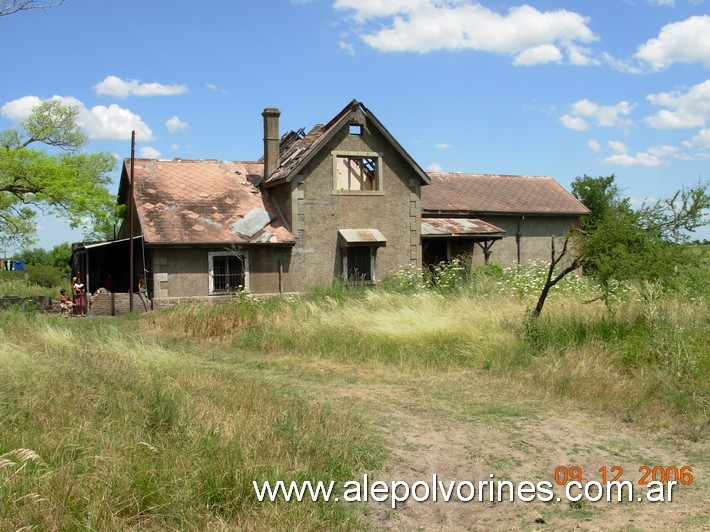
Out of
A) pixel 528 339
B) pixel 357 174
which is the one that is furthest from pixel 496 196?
pixel 528 339

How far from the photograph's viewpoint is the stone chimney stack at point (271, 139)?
23.2 meters

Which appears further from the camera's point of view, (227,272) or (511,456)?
(227,272)

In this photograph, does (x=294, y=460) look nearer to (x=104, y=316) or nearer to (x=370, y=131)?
(x=104, y=316)

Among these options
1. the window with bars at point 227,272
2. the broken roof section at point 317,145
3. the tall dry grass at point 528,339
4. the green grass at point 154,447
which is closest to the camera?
the green grass at point 154,447

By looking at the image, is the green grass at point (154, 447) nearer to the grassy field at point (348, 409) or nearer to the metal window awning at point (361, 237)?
the grassy field at point (348, 409)

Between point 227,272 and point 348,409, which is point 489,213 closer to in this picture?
point 227,272

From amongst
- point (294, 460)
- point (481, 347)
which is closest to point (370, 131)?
point (481, 347)

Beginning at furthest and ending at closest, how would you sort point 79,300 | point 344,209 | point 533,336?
point 344,209
point 79,300
point 533,336

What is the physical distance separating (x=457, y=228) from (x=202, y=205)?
8977 millimetres

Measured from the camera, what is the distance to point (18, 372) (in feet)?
23.3

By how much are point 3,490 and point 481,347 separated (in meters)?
7.42

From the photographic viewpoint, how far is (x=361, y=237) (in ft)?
72.1

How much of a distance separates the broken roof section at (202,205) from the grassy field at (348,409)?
25.7 feet

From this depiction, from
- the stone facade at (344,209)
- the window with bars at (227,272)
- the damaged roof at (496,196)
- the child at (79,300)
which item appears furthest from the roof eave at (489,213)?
the child at (79,300)
